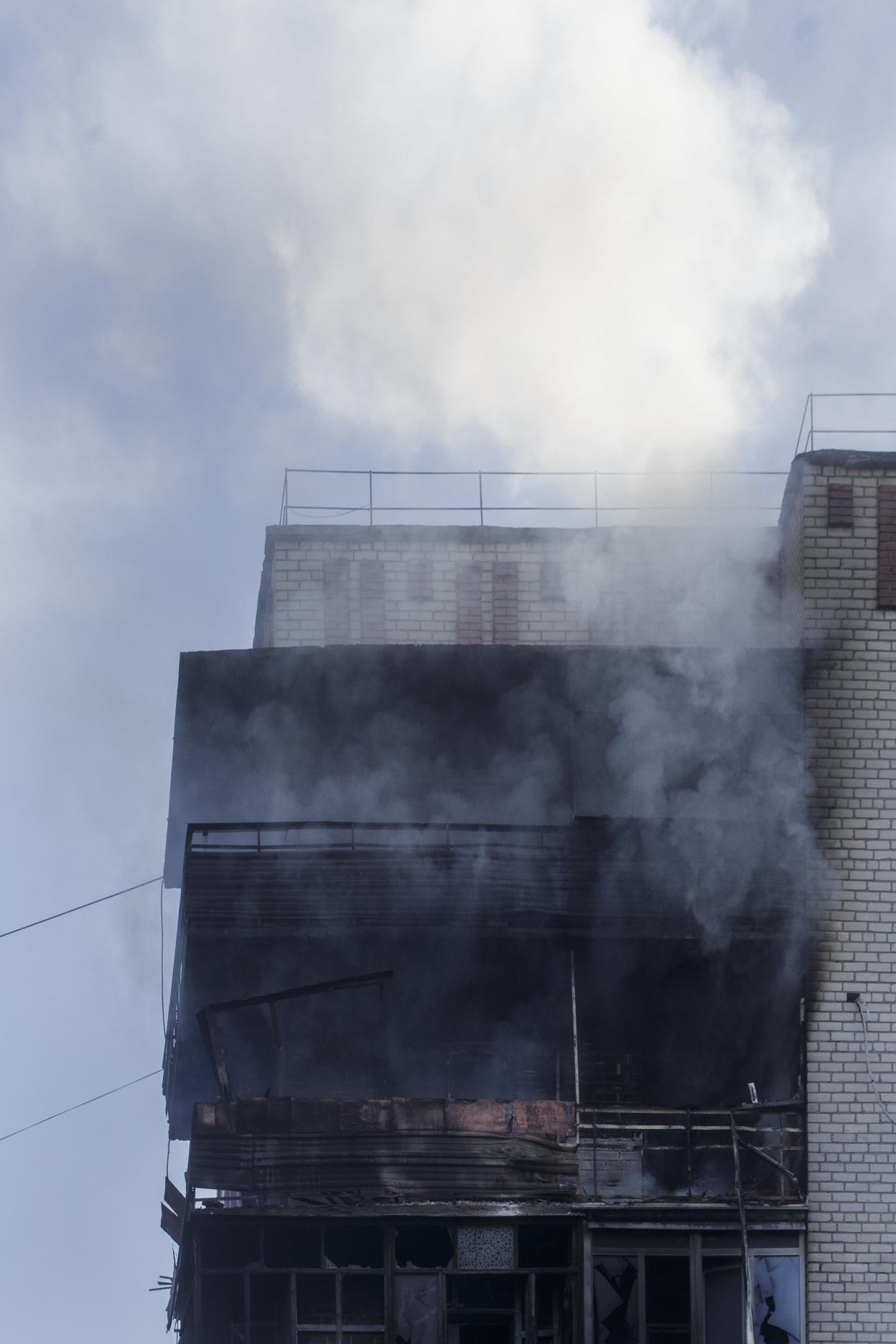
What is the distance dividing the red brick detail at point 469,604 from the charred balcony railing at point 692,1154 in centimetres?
644

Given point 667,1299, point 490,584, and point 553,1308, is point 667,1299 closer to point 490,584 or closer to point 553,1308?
point 553,1308

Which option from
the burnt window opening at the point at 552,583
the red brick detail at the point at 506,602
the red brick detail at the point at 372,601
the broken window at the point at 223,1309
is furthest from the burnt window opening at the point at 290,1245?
the burnt window opening at the point at 552,583

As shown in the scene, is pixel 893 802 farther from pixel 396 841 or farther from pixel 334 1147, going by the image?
pixel 334 1147

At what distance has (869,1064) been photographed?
1797 cm

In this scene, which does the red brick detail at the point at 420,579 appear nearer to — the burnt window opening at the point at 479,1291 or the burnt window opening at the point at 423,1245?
the burnt window opening at the point at 423,1245

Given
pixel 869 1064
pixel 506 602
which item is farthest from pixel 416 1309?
pixel 506 602

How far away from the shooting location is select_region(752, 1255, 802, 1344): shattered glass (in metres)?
17.2

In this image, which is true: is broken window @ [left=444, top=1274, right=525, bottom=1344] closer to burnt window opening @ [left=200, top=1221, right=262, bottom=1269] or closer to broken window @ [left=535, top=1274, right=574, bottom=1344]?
broken window @ [left=535, top=1274, right=574, bottom=1344]

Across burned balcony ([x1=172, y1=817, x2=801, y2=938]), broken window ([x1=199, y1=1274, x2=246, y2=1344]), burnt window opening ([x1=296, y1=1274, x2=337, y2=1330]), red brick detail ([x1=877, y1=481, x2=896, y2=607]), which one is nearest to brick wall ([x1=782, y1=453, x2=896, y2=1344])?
red brick detail ([x1=877, y1=481, x2=896, y2=607])

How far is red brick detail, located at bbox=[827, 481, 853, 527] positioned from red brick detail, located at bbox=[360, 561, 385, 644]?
586 cm

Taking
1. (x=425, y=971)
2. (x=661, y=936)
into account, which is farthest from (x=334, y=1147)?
(x=661, y=936)

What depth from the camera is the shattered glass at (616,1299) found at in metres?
17.1

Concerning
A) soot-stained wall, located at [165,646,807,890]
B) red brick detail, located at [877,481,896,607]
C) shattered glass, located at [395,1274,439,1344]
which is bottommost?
shattered glass, located at [395,1274,439,1344]

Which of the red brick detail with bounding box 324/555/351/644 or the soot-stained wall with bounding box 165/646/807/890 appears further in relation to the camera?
the red brick detail with bounding box 324/555/351/644
